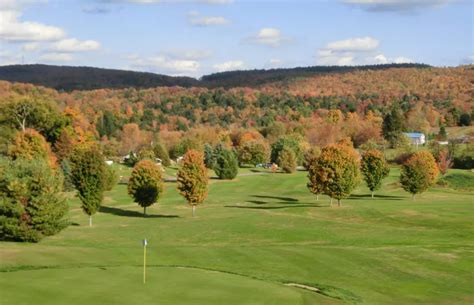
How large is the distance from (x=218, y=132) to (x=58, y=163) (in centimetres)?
7712

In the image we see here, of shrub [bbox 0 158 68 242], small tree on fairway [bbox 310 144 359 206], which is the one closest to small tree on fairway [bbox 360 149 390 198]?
small tree on fairway [bbox 310 144 359 206]

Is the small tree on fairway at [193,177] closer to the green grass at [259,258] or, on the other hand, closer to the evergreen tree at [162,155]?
the green grass at [259,258]

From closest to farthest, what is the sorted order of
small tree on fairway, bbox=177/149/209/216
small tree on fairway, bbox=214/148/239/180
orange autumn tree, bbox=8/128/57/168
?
small tree on fairway, bbox=177/149/209/216, orange autumn tree, bbox=8/128/57/168, small tree on fairway, bbox=214/148/239/180

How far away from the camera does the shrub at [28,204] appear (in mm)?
43938

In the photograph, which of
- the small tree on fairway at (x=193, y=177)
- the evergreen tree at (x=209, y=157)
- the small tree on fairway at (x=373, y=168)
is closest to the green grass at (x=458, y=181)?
the small tree on fairway at (x=373, y=168)

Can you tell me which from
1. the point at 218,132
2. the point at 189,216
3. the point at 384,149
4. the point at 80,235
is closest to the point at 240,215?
the point at 189,216

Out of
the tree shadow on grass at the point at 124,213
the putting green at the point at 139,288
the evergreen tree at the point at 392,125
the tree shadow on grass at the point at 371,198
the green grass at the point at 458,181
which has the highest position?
the evergreen tree at the point at 392,125

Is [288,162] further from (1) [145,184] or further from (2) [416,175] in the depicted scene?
(1) [145,184]

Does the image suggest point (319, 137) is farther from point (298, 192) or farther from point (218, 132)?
point (298, 192)

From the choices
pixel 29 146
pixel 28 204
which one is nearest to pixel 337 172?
pixel 28 204

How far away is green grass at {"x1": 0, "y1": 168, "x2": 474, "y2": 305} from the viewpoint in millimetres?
25125

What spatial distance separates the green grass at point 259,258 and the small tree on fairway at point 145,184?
197 centimetres

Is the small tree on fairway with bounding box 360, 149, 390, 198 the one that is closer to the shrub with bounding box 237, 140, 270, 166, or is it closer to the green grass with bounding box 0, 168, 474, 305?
the green grass with bounding box 0, 168, 474, 305

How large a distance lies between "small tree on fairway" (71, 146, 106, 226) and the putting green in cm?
2925
